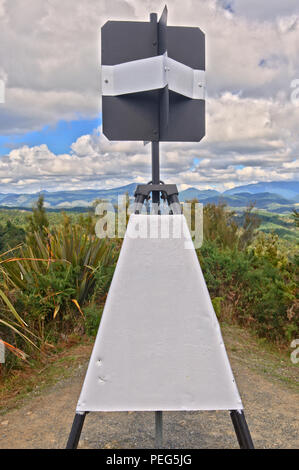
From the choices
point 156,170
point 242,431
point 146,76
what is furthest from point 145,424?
point 146,76

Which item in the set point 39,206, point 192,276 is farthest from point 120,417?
point 39,206

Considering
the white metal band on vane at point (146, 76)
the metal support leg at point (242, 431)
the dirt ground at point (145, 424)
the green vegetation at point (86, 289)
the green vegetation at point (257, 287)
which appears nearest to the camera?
the metal support leg at point (242, 431)

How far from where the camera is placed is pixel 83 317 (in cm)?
401

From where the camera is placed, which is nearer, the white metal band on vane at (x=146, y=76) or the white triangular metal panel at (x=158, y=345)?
the white triangular metal panel at (x=158, y=345)

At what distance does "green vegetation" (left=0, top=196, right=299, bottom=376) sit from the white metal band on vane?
187 centimetres

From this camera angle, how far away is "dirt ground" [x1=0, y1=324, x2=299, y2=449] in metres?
2.35

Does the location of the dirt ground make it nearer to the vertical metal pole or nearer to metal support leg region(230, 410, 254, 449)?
metal support leg region(230, 410, 254, 449)

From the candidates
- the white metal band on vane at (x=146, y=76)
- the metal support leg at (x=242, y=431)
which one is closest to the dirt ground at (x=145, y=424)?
the metal support leg at (x=242, y=431)

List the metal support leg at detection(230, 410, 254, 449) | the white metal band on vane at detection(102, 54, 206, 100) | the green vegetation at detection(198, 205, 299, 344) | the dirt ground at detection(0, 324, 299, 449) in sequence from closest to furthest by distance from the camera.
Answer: the metal support leg at detection(230, 410, 254, 449)
the white metal band on vane at detection(102, 54, 206, 100)
the dirt ground at detection(0, 324, 299, 449)
the green vegetation at detection(198, 205, 299, 344)

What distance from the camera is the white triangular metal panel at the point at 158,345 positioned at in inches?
63.2

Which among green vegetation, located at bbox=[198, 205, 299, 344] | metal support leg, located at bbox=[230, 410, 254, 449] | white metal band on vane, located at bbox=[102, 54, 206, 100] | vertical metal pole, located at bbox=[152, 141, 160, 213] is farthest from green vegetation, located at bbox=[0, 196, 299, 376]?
metal support leg, located at bbox=[230, 410, 254, 449]

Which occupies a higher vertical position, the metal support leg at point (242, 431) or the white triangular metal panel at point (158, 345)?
the white triangular metal panel at point (158, 345)

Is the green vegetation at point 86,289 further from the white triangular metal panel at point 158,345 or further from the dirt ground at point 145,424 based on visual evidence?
the white triangular metal panel at point 158,345

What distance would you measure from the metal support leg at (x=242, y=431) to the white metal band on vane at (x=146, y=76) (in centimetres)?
152
